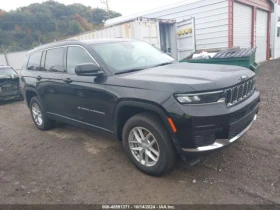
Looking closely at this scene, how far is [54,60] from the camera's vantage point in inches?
179

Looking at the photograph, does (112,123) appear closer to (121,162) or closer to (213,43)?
(121,162)

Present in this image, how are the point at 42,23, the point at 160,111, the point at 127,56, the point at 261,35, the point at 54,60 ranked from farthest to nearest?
the point at 42,23 → the point at 261,35 → the point at 54,60 → the point at 127,56 → the point at 160,111

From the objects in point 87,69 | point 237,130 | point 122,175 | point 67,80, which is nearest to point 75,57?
point 67,80

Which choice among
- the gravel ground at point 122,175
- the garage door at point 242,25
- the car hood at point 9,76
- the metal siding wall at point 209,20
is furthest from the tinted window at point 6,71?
the garage door at point 242,25

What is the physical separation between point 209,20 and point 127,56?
358 inches

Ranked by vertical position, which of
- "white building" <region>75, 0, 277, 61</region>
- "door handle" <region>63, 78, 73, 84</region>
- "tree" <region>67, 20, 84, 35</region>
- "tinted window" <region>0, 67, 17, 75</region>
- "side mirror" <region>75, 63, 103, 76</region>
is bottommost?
"tinted window" <region>0, 67, 17, 75</region>

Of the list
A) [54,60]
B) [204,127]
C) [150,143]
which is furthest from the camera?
[54,60]

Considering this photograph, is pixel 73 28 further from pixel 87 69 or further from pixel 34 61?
pixel 87 69

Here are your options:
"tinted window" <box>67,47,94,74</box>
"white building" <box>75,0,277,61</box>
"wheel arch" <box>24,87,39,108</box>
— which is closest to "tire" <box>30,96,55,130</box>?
"wheel arch" <box>24,87,39,108</box>

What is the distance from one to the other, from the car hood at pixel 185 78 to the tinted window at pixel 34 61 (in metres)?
2.57

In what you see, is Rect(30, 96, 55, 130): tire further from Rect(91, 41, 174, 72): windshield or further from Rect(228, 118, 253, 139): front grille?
Rect(228, 118, 253, 139): front grille

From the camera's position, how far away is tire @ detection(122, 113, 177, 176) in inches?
114

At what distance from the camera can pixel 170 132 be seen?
9.25 feet

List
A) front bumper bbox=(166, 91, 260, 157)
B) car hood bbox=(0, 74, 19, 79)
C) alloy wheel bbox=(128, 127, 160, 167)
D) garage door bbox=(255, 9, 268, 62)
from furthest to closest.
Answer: garage door bbox=(255, 9, 268, 62) < car hood bbox=(0, 74, 19, 79) < alloy wheel bbox=(128, 127, 160, 167) < front bumper bbox=(166, 91, 260, 157)
